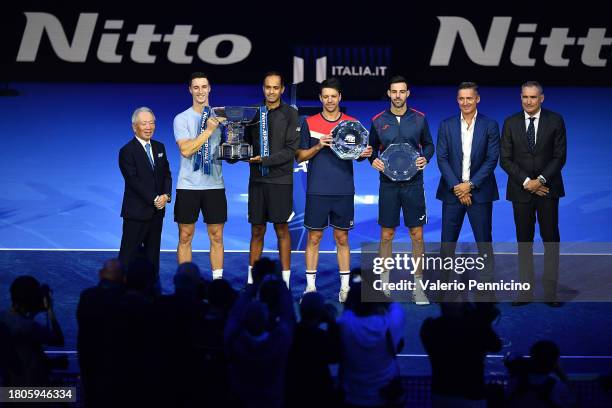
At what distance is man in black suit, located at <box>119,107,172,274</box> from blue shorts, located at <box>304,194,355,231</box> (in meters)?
1.06

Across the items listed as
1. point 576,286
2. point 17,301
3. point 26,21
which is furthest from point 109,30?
point 17,301

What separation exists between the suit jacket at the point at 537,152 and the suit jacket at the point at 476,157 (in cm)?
13

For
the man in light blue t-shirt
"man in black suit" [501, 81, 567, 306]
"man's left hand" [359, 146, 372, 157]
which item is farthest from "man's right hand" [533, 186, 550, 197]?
the man in light blue t-shirt

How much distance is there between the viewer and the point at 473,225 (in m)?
7.94

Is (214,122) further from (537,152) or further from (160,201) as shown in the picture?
(537,152)

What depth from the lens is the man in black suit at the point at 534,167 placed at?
788cm

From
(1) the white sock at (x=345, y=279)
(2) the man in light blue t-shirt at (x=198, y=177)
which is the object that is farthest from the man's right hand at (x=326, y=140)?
(1) the white sock at (x=345, y=279)

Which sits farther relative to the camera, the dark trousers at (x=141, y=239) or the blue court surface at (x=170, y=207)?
the dark trousers at (x=141, y=239)

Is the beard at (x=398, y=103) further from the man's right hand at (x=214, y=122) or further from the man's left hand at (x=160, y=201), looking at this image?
the man's left hand at (x=160, y=201)

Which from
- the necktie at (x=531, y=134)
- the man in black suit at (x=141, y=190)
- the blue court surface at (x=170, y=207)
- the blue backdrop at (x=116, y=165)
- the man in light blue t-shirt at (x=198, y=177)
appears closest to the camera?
the blue court surface at (x=170, y=207)

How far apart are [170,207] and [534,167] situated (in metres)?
4.24

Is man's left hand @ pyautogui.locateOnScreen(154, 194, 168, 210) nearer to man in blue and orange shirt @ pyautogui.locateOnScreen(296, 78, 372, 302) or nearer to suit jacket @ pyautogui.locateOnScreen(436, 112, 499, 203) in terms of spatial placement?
man in blue and orange shirt @ pyautogui.locateOnScreen(296, 78, 372, 302)

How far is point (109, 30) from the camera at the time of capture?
12.1 meters

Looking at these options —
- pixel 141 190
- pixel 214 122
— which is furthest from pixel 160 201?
pixel 214 122
